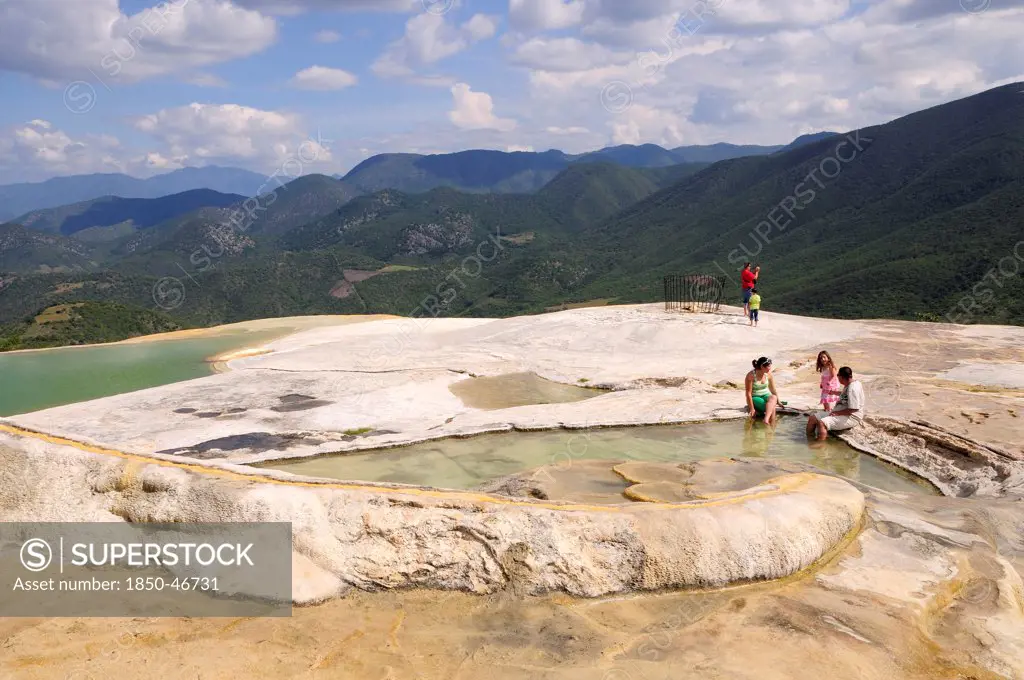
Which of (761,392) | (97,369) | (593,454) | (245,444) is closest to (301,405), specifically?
(245,444)

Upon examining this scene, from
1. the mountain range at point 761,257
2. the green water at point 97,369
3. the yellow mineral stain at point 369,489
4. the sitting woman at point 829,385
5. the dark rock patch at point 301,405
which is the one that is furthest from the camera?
the mountain range at point 761,257

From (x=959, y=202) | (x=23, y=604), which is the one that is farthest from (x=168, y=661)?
(x=959, y=202)

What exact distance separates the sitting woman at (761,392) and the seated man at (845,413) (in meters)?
0.72

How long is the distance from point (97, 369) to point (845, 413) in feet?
63.8

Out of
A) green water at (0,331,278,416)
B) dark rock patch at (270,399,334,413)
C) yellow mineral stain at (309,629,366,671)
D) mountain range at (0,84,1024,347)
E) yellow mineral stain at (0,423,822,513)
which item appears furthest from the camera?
mountain range at (0,84,1024,347)

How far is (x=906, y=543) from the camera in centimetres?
656

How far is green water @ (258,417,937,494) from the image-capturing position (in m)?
9.21

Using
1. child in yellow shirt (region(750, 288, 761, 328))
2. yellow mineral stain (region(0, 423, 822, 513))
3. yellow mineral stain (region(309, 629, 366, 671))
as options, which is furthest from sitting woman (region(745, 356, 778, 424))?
yellow mineral stain (region(309, 629, 366, 671))

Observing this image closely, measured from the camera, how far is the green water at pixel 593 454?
30.2 ft

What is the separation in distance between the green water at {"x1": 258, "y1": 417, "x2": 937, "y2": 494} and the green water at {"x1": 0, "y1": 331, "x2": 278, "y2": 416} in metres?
9.30

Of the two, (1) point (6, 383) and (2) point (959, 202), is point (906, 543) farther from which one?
(2) point (959, 202)

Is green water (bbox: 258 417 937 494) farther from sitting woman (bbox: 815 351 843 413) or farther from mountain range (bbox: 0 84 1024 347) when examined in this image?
mountain range (bbox: 0 84 1024 347)

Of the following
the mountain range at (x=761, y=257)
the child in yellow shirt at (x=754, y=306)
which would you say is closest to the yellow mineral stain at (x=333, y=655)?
the child in yellow shirt at (x=754, y=306)

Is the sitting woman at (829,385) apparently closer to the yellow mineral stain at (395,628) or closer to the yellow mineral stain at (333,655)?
the yellow mineral stain at (395,628)
